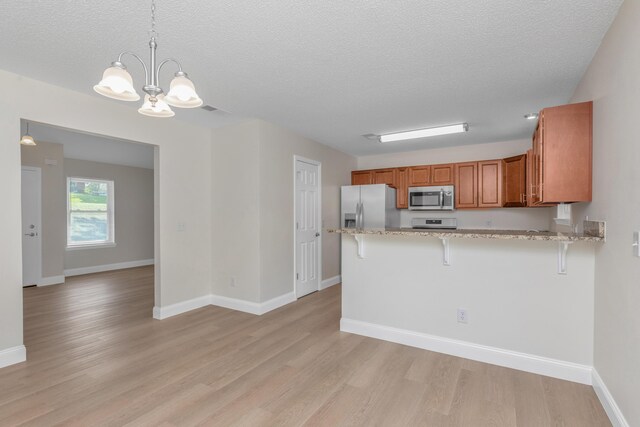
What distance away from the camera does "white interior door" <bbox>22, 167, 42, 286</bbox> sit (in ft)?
17.9

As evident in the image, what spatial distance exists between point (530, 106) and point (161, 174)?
424cm

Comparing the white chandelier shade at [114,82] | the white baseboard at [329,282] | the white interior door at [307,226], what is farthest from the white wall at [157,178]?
the white chandelier shade at [114,82]

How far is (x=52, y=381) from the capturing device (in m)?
2.40

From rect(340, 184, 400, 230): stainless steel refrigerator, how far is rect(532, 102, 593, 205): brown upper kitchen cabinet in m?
2.92

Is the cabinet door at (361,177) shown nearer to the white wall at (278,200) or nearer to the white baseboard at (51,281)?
the white wall at (278,200)

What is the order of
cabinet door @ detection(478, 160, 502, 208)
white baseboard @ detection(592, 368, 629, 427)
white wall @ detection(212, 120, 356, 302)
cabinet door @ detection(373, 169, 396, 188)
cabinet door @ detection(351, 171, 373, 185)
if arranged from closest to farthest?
white baseboard @ detection(592, 368, 629, 427) → white wall @ detection(212, 120, 356, 302) → cabinet door @ detection(478, 160, 502, 208) → cabinet door @ detection(373, 169, 396, 188) → cabinet door @ detection(351, 171, 373, 185)

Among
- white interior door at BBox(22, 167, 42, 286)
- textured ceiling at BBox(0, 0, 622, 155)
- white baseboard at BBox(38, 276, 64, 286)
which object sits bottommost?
white baseboard at BBox(38, 276, 64, 286)

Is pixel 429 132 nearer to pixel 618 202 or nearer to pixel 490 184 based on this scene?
pixel 490 184

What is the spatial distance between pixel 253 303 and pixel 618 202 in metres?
3.58

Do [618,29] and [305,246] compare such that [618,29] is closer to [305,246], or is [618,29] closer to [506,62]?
[506,62]

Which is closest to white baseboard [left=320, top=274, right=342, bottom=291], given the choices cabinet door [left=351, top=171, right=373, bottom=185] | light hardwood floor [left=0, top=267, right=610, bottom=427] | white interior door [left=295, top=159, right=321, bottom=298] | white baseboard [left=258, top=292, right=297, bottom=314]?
white interior door [left=295, top=159, right=321, bottom=298]

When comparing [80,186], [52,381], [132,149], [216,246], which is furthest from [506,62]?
[80,186]

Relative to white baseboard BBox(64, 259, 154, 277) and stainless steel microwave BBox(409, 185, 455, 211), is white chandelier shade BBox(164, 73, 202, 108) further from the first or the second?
white baseboard BBox(64, 259, 154, 277)

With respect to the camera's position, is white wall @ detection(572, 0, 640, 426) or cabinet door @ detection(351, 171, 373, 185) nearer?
white wall @ detection(572, 0, 640, 426)
